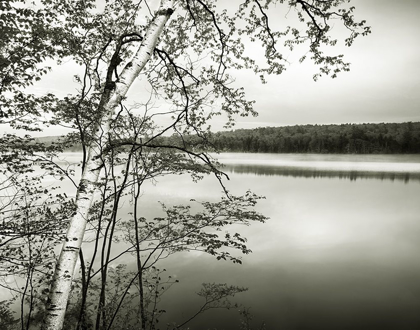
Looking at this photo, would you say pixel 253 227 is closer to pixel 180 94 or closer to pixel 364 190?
pixel 180 94

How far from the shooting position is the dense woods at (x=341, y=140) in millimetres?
80875

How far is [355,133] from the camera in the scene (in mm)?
85750

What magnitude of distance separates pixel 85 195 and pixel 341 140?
96.3 meters

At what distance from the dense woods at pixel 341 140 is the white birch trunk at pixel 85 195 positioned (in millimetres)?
74229

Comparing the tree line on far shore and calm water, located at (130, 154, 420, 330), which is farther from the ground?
the tree line on far shore

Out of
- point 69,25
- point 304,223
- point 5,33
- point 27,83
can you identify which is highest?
point 69,25

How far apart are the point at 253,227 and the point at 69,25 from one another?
1624cm

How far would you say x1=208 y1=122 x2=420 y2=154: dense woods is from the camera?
80875 millimetres

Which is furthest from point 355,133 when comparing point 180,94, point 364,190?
point 180,94

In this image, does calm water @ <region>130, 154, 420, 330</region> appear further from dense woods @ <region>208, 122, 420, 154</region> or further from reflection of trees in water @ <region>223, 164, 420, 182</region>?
dense woods @ <region>208, 122, 420, 154</region>

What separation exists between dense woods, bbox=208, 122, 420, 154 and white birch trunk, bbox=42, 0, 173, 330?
2922 inches

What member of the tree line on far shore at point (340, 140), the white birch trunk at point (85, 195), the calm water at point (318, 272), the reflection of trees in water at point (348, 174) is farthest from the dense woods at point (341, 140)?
the white birch trunk at point (85, 195)

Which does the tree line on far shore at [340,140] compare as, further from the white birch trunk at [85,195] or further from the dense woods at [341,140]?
the white birch trunk at [85,195]

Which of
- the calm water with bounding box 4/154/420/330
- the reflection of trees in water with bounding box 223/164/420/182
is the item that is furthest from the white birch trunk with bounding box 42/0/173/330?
the reflection of trees in water with bounding box 223/164/420/182
